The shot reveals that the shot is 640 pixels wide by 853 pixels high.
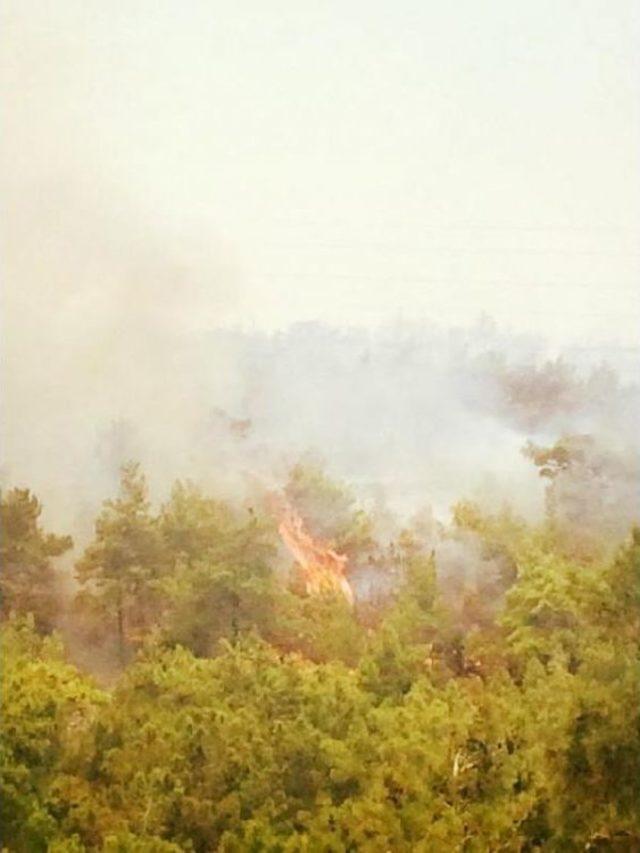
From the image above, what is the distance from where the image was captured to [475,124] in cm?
301

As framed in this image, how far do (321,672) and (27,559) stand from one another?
814 millimetres

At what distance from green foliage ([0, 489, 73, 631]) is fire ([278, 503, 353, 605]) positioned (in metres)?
0.56

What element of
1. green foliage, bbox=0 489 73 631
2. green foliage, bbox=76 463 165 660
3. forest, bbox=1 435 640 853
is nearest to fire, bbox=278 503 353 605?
forest, bbox=1 435 640 853

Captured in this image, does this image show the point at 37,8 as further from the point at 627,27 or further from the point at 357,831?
the point at 357,831

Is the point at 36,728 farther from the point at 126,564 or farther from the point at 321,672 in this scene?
the point at 321,672

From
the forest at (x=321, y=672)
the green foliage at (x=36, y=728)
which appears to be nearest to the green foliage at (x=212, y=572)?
the forest at (x=321, y=672)

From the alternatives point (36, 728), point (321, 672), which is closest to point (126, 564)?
point (36, 728)

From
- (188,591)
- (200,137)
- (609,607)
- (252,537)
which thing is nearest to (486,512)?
(609,607)

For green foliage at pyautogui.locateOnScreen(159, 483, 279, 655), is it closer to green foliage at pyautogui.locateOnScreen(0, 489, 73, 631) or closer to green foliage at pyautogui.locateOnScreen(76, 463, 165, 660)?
green foliage at pyautogui.locateOnScreen(76, 463, 165, 660)

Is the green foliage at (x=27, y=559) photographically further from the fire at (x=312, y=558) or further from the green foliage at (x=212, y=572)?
the fire at (x=312, y=558)

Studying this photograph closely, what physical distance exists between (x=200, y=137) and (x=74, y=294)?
1.75 ft

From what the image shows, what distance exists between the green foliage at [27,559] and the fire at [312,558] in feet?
1.84

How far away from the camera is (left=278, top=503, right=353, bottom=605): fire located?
9.57ft

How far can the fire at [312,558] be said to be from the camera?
2.92m
